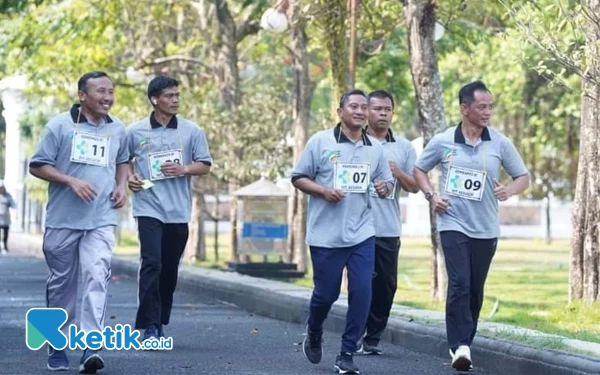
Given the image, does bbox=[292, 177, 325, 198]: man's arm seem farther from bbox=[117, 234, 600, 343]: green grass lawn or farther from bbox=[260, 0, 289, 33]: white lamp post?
bbox=[260, 0, 289, 33]: white lamp post

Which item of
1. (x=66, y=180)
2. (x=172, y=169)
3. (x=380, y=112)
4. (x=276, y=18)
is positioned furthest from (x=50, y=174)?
(x=276, y=18)

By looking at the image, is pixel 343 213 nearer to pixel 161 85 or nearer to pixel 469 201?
pixel 469 201

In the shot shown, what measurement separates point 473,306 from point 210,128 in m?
18.2

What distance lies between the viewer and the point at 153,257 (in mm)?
13000

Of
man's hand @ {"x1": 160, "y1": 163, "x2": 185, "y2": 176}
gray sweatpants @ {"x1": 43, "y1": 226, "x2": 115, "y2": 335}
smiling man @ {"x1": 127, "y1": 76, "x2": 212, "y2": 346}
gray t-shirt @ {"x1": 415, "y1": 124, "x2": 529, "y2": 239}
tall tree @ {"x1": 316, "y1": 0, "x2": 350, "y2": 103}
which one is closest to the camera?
gray sweatpants @ {"x1": 43, "y1": 226, "x2": 115, "y2": 335}

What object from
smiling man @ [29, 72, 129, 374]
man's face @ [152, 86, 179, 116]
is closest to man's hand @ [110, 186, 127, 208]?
smiling man @ [29, 72, 129, 374]

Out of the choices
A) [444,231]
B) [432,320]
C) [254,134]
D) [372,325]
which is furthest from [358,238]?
[254,134]

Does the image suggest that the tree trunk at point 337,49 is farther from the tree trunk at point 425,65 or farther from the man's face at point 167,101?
the man's face at point 167,101

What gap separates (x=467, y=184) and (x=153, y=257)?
2.65m

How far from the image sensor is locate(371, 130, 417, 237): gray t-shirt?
1301cm

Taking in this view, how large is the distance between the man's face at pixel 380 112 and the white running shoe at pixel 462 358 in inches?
85.6

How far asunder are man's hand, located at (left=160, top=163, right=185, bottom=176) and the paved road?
134cm

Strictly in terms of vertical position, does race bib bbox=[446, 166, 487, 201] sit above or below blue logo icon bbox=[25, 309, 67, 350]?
above

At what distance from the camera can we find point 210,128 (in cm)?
2973
